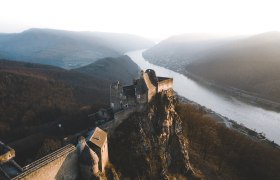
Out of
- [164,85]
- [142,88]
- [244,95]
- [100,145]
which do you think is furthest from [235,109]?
[100,145]

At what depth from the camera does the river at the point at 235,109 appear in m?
86.7

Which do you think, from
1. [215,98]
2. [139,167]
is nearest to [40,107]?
[139,167]

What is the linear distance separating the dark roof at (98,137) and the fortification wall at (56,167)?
2.62 m

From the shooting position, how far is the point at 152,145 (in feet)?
135

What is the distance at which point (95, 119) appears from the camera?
41.2 meters

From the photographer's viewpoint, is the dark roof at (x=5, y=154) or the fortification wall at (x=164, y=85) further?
the fortification wall at (x=164, y=85)

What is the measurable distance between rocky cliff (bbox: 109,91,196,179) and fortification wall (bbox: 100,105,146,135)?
1.86 feet

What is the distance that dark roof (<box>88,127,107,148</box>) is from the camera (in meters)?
31.8

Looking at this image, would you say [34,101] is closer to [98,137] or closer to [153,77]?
[153,77]

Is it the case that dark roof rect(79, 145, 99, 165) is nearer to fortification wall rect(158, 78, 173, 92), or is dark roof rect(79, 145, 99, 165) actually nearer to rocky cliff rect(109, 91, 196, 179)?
rocky cliff rect(109, 91, 196, 179)

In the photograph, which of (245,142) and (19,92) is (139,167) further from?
(19,92)

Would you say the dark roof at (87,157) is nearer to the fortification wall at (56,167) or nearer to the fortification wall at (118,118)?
the fortification wall at (56,167)

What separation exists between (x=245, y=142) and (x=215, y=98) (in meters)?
61.2

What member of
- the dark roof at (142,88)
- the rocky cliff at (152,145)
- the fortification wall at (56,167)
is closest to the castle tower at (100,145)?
the fortification wall at (56,167)
